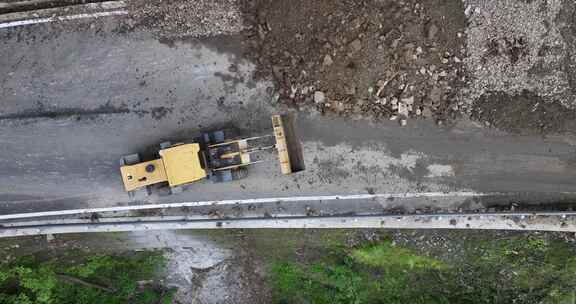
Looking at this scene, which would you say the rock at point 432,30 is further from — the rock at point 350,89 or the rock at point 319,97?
the rock at point 319,97

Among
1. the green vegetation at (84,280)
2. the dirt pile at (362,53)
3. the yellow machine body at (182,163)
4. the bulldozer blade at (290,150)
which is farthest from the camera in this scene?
the green vegetation at (84,280)

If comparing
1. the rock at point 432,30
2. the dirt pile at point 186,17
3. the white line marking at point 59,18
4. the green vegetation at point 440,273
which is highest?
the white line marking at point 59,18

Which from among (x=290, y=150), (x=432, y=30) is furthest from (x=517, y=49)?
(x=290, y=150)

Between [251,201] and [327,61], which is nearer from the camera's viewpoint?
[327,61]

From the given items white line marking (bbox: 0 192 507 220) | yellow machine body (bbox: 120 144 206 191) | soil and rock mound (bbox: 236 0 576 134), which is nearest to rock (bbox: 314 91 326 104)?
soil and rock mound (bbox: 236 0 576 134)

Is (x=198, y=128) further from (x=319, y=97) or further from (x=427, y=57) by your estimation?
(x=427, y=57)

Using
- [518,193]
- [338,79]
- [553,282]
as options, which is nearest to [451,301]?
[553,282]

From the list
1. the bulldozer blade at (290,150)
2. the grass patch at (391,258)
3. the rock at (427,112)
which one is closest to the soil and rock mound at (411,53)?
the rock at (427,112)
